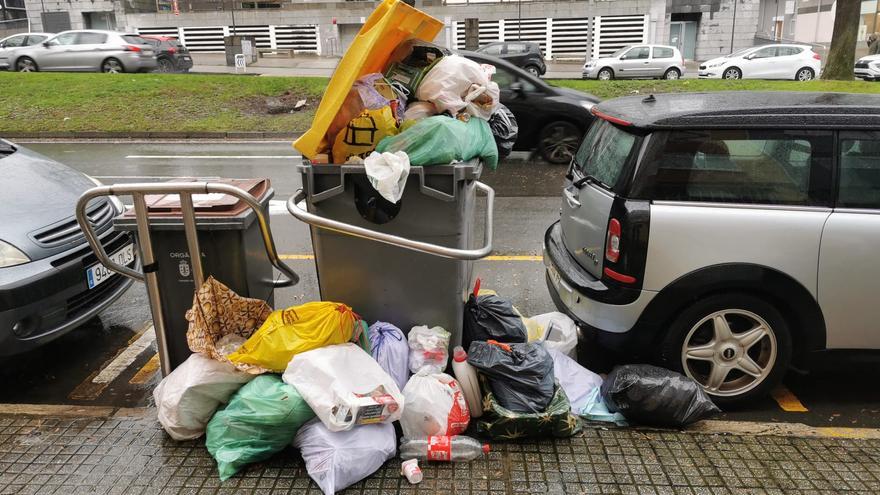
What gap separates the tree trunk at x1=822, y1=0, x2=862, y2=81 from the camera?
1914cm

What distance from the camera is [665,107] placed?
3766mm

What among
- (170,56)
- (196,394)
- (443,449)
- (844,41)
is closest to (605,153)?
(443,449)

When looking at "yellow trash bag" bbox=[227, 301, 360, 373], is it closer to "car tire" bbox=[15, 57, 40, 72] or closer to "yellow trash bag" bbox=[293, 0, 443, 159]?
"yellow trash bag" bbox=[293, 0, 443, 159]

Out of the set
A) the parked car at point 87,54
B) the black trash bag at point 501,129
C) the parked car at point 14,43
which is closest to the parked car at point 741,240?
the black trash bag at point 501,129

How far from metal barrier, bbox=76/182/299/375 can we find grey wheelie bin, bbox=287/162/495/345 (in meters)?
0.24

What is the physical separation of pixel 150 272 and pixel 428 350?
4.77 ft

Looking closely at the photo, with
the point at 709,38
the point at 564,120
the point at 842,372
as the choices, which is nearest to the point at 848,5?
the point at 564,120

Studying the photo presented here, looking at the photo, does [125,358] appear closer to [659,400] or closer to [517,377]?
[517,377]

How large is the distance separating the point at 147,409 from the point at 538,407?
2072 mm

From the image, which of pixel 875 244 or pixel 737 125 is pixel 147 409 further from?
pixel 875 244

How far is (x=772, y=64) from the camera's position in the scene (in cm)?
2598

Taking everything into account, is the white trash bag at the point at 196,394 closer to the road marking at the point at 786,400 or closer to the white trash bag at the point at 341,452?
the white trash bag at the point at 341,452

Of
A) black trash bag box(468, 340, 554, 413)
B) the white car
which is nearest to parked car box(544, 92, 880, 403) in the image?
black trash bag box(468, 340, 554, 413)

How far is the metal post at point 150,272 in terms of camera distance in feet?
10.4
